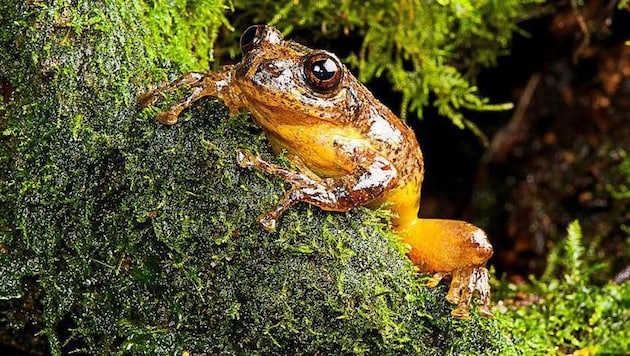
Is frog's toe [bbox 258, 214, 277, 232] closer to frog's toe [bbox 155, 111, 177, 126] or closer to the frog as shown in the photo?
the frog

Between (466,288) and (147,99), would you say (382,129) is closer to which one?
(466,288)

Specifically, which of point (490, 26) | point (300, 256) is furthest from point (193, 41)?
point (490, 26)

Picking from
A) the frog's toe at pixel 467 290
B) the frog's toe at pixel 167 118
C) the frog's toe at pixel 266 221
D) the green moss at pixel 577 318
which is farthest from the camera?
→ the green moss at pixel 577 318

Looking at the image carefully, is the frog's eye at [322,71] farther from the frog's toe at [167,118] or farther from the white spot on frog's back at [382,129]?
the frog's toe at [167,118]

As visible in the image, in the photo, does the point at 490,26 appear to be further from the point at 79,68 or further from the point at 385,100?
the point at 79,68

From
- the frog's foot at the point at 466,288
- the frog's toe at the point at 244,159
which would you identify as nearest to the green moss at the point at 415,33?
the frog's toe at the point at 244,159

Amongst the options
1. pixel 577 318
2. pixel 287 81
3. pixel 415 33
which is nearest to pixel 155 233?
pixel 287 81

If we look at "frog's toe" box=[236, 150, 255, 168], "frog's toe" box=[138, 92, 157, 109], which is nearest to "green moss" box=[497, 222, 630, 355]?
"frog's toe" box=[236, 150, 255, 168]

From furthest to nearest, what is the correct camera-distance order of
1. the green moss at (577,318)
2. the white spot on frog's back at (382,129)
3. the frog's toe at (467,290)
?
the green moss at (577,318), the white spot on frog's back at (382,129), the frog's toe at (467,290)
